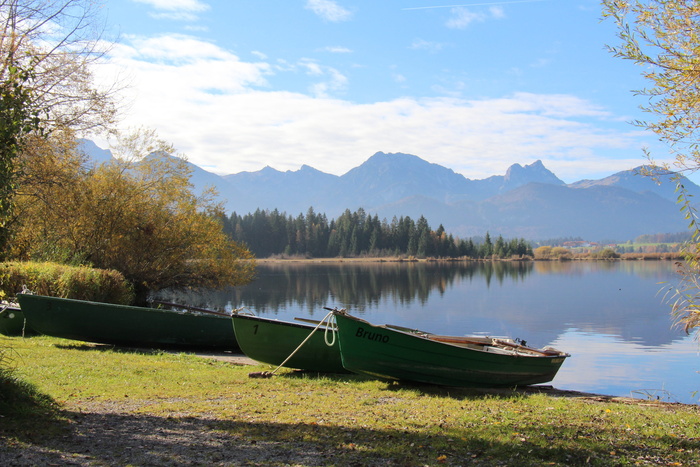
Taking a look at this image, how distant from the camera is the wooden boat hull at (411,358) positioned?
40.9 ft

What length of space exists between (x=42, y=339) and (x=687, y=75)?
1793 centimetres

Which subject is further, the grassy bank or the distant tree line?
the distant tree line

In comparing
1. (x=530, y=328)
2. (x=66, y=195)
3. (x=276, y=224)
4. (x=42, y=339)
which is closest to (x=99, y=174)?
(x=66, y=195)

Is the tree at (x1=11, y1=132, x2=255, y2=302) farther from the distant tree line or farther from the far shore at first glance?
the distant tree line

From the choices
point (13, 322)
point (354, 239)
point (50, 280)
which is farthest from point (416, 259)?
point (13, 322)

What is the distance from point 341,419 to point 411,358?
14.0ft

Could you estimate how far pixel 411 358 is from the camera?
1271 cm

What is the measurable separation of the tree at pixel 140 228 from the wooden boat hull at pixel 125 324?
8506 millimetres

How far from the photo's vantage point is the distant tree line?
15812cm

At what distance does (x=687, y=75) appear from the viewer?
8.48 metres

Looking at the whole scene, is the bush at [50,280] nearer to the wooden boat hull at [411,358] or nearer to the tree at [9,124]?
the wooden boat hull at [411,358]

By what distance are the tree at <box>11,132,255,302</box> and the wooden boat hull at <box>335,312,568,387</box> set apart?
626 inches

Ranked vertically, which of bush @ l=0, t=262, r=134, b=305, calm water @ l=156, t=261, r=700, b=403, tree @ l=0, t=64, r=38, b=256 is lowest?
calm water @ l=156, t=261, r=700, b=403

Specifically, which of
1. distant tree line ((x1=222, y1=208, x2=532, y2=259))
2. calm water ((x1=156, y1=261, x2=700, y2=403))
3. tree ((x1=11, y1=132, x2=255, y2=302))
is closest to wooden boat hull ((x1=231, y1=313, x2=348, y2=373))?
calm water ((x1=156, y1=261, x2=700, y2=403))
